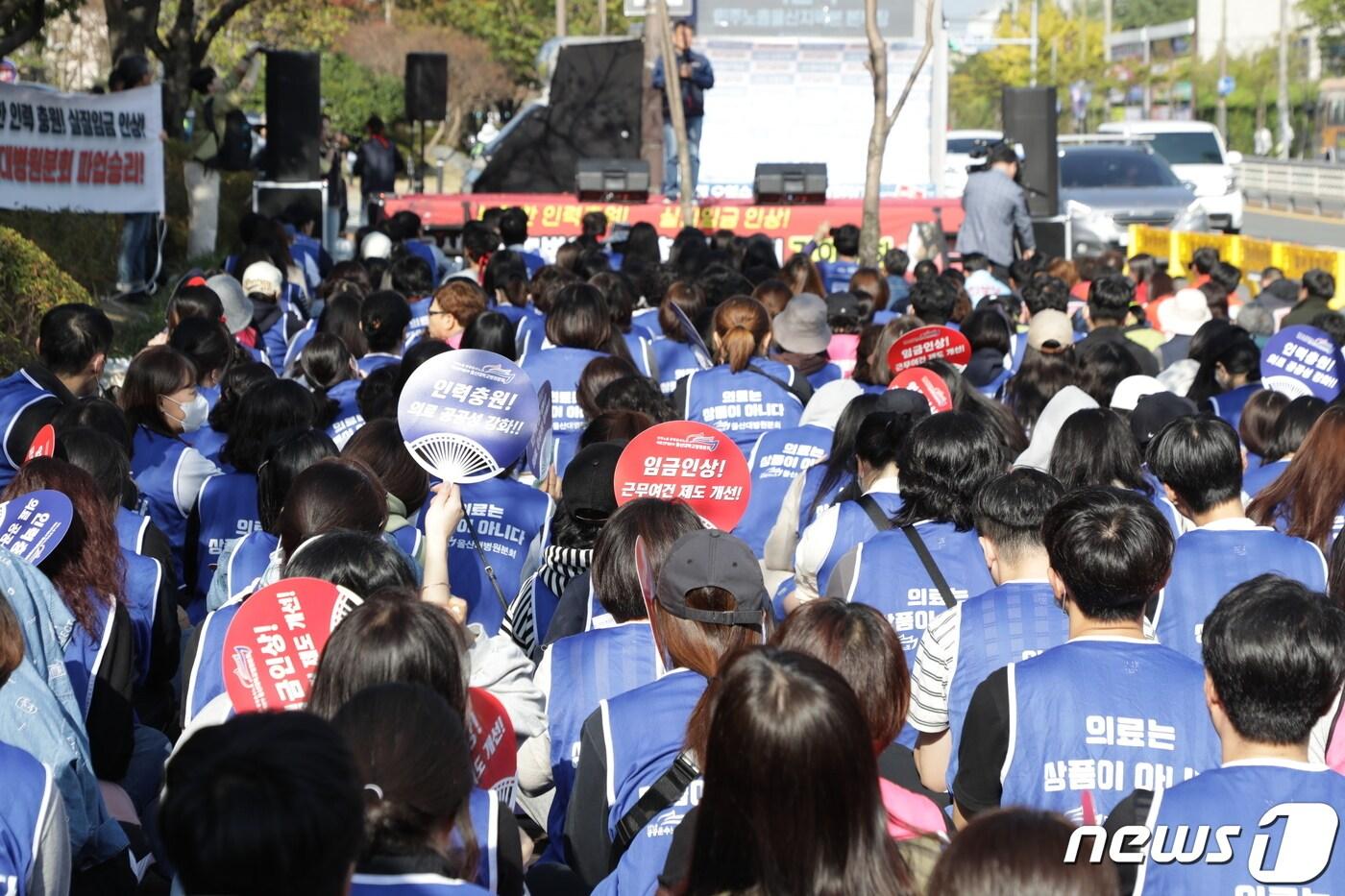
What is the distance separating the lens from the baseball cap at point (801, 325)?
8.27m

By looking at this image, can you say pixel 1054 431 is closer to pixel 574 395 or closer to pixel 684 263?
pixel 574 395

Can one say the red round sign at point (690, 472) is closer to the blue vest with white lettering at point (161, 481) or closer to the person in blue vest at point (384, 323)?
the blue vest with white lettering at point (161, 481)

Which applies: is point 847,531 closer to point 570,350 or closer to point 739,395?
→ point 739,395

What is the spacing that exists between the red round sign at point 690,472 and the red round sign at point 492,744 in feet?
3.88

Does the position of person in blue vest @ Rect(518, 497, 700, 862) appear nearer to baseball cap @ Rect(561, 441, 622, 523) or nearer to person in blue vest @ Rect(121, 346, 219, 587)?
baseball cap @ Rect(561, 441, 622, 523)

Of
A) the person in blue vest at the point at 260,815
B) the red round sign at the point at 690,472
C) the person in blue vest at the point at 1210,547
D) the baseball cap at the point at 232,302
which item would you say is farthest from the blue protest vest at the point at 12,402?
the person in blue vest at the point at 260,815

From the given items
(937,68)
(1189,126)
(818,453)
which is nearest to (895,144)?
(937,68)

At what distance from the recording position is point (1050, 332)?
7.65 metres

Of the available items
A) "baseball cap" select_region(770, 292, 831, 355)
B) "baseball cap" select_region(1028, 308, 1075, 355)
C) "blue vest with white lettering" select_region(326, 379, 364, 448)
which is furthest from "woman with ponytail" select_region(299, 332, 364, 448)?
"baseball cap" select_region(1028, 308, 1075, 355)

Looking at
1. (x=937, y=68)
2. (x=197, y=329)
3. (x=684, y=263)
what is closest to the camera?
(x=197, y=329)

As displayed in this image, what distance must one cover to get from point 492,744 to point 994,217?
11837 mm

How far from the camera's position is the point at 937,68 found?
923 inches

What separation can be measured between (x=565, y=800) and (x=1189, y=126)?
2917cm

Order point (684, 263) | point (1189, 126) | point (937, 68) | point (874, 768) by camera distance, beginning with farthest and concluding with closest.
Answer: point (1189, 126) < point (937, 68) < point (684, 263) < point (874, 768)
